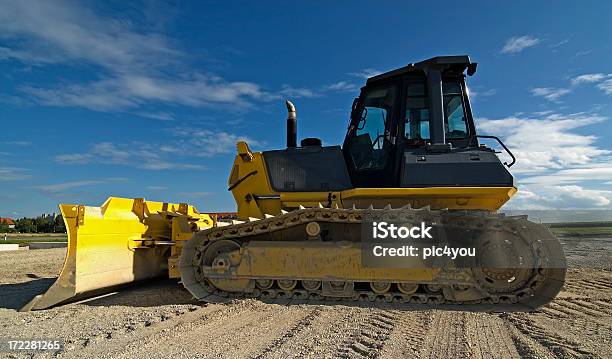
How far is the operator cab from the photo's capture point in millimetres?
5523

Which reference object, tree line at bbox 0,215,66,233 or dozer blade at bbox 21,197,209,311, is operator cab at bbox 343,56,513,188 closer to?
dozer blade at bbox 21,197,209,311

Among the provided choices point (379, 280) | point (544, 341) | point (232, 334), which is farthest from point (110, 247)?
point (544, 341)

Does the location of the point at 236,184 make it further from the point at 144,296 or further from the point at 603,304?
the point at 603,304

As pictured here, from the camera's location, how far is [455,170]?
18.1ft

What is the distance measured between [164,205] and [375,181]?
12.1 ft

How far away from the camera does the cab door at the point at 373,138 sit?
6133 millimetres

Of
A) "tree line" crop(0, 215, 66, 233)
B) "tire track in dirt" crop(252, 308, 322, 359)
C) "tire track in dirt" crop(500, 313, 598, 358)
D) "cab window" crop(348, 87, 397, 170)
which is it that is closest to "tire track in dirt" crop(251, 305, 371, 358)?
"tire track in dirt" crop(252, 308, 322, 359)

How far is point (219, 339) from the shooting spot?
374 cm

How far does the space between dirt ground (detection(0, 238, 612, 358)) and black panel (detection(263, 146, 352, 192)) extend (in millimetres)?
1988

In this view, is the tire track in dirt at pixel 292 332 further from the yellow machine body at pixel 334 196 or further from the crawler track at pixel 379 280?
the yellow machine body at pixel 334 196

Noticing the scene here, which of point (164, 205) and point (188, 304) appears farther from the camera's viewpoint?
point (164, 205)

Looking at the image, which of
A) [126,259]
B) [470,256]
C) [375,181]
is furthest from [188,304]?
[470,256]

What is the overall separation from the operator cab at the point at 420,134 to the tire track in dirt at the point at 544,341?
1865 mm

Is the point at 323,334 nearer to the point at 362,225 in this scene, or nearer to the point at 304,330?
the point at 304,330
